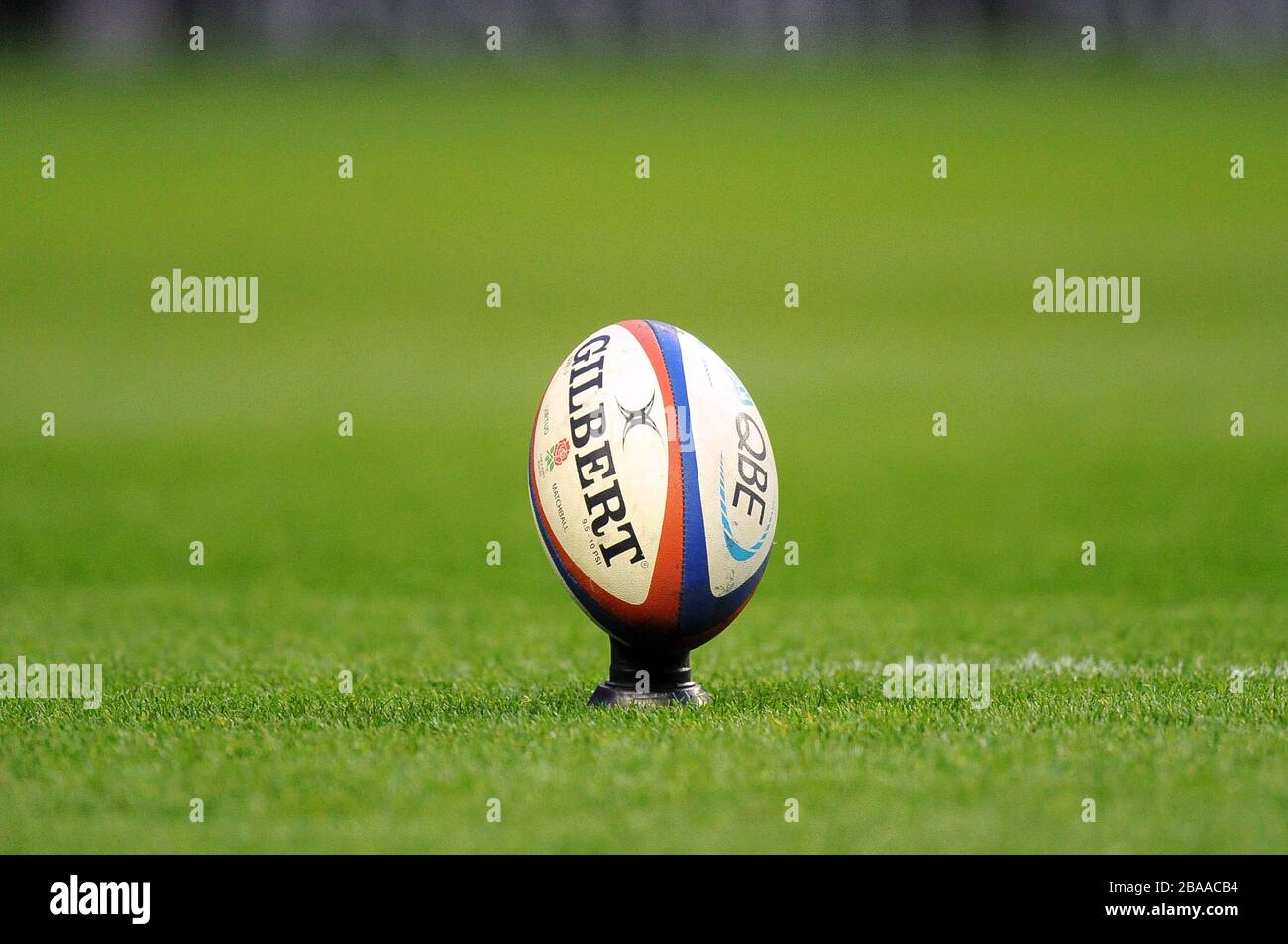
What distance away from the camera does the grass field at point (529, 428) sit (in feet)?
19.3

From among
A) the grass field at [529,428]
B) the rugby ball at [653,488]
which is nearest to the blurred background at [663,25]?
the grass field at [529,428]

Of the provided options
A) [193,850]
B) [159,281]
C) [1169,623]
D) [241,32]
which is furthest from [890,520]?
[241,32]

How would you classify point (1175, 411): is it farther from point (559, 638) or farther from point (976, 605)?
point (559, 638)

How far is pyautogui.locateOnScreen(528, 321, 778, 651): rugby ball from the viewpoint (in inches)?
267

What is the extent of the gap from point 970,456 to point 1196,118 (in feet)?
74.0

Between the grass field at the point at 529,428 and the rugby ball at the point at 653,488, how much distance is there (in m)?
0.53

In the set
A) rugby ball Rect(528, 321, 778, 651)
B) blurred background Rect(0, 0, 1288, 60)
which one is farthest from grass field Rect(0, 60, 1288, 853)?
blurred background Rect(0, 0, 1288, 60)

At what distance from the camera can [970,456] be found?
18.3 metres

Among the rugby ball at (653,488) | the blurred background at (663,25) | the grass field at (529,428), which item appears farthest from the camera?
the blurred background at (663,25)

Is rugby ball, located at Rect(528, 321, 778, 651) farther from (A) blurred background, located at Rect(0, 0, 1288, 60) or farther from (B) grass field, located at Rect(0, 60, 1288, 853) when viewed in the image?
(A) blurred background, located at Rect(0, 0, 1288, 60)

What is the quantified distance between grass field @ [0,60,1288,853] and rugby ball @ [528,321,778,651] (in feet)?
1.73

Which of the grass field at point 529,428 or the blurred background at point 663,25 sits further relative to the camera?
the blurred background at point 663,25

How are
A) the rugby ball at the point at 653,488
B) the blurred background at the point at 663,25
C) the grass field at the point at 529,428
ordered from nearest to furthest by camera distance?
the grass field at the point at 529,428
the rugby ball at the point at 653,488
the blurred background at the point at 663,25

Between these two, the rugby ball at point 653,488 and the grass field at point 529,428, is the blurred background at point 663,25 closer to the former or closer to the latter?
the grass field at point 529,428
